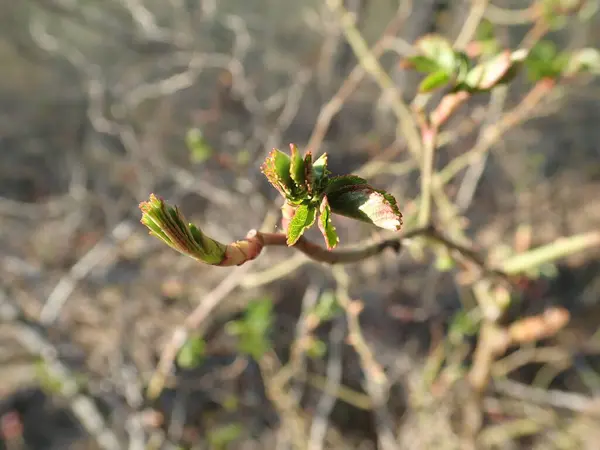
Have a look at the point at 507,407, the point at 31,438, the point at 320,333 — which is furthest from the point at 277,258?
the point at 31,438

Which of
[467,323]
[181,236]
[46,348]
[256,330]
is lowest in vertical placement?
[181,236]

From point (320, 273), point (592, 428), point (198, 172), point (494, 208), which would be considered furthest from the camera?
point (494, 208)

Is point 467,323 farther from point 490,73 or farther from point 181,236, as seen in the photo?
point 181,236

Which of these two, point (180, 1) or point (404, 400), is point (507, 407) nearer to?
point (404, 400)

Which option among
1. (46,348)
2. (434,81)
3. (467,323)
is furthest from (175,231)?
(467,323)

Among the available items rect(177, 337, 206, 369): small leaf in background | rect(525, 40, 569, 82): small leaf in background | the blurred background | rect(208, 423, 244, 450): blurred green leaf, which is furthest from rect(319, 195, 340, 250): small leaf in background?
rect(208, 423, 244, 450): blurred green leaf

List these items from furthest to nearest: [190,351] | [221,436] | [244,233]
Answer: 1. [244,233]
2. [221,436]
3. [190,351]

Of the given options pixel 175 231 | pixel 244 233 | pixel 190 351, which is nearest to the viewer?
pixel 175 231
